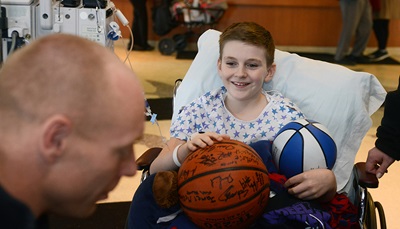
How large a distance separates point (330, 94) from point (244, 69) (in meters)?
0.45

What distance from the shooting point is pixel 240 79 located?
237 centimetres

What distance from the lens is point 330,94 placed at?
2.58 metres

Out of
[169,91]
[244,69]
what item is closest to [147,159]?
[244,69]

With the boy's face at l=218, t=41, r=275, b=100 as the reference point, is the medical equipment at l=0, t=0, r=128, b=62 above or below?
above

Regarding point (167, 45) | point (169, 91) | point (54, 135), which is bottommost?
point (169, 91)

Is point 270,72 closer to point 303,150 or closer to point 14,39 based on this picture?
point 303,150

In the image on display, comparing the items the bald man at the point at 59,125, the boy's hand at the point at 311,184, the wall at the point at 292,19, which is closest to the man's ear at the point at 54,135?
the bald man at the point at 59,125

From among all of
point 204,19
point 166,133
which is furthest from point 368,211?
point 204,19

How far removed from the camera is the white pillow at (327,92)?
2.54 metres

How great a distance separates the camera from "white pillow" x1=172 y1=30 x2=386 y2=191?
2.54 meters

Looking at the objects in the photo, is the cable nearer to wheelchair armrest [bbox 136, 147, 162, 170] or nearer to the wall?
wheelchair armrest [bbox 136, 147, 162, 170]
